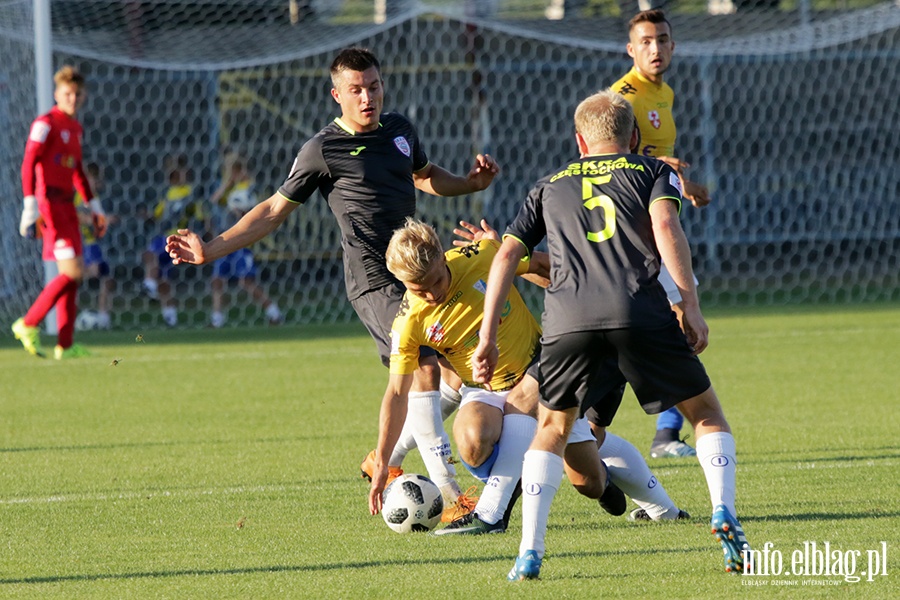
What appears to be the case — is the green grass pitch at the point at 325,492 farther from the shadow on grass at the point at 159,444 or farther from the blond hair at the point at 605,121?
the blond hair at the point at 605,121

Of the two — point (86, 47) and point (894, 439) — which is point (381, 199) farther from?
point (86, 47)

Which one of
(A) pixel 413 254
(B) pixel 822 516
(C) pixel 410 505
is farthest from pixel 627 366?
(B) pixel 822 516

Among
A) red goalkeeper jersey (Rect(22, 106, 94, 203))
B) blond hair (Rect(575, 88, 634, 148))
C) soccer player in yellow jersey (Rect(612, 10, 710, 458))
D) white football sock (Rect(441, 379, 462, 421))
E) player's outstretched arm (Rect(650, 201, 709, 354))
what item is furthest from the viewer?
red goalkeeper jersey (Rect(22, 106, 94, 203))

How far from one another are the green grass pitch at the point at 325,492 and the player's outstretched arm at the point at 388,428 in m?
0.22

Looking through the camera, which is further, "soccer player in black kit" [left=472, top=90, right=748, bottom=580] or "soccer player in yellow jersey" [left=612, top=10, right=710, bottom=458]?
"soccer player in yellow jersey" [left=612, top=10, right=710, bottom=458]

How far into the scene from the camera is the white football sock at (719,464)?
428cm

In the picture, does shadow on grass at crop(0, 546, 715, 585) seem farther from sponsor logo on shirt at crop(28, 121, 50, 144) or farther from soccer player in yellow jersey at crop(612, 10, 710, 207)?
sponsor logo on shirt at crop(28, 121, 50, 144)

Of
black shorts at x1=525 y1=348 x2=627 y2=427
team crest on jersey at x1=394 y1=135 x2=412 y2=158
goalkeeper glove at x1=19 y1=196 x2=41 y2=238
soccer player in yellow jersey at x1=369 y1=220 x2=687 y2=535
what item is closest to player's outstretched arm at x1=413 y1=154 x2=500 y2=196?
team crest on jersey at x1=394 y1=135 x2=412 y2=158

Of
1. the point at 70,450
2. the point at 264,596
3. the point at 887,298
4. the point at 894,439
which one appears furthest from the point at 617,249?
the point at 887,298

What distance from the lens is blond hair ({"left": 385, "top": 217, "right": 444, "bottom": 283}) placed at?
16.0 feet

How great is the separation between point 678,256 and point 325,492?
261 centimetres

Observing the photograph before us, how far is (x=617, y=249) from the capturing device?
14.4 feet

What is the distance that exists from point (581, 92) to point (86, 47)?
8074mm

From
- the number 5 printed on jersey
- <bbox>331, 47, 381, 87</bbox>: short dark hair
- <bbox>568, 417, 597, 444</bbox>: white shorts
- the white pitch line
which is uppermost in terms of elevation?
<bbox>331, 47, 381, 87</bbox>: short dark hair
